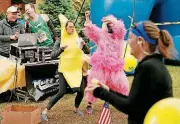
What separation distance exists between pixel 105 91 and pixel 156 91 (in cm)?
35

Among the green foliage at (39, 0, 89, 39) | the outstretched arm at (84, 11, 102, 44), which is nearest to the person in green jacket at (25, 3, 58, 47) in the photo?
the outstretched arm at (84, 11, 102, 44)

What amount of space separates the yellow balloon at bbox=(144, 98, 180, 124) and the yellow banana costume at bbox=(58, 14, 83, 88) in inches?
Result: 152

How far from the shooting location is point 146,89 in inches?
103

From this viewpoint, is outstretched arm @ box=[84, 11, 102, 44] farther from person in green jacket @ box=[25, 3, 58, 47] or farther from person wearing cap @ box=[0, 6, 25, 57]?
person wearing cap @ box=[0, 6, 25, 57]

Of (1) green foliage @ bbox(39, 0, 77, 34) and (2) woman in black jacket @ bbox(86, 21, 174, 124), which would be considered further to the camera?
(1) green foliage @ bbox(39, 0, 77, 34)

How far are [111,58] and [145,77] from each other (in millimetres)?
3513

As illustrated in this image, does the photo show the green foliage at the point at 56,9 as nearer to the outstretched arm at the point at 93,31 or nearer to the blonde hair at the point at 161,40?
the outstretched arm at the point at 93,31

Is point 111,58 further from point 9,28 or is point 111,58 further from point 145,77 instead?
point 145,77

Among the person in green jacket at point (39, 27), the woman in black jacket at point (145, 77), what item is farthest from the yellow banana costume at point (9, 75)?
the woman in black jacket at point (145, 77)

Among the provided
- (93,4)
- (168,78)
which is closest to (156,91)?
(168,78)

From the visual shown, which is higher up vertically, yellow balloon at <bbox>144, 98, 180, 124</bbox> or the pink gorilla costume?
yellow balloon at <bbox>144, 98, 180, 124</bbox>

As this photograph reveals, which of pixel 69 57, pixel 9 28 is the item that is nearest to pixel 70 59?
pixel 69 57

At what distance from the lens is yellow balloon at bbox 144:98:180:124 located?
2.60 metres

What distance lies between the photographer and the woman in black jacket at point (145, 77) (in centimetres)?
262
